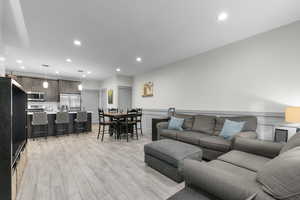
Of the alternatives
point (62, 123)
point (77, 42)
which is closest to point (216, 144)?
point (77, 42)

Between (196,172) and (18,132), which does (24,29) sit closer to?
(18,132)

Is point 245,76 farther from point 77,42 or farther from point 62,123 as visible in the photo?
point 62,123

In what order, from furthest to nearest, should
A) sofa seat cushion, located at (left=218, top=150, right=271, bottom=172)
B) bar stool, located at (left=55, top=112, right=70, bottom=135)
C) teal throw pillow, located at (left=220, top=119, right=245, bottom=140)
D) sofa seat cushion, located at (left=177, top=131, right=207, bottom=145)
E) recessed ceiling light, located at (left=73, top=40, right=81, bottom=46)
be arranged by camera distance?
Answer: 1. bar stool, located at (left=55, top=112, right=70, bottom=135)
2. recessed ceiling light, located at (left=73, top=40, right=81, bottom=46)
3. sofa seat cushion, located at (left=177, top=131, right=207, bottom=145)
4. teal throw pillow, located at (left=220, top=119, right=245, bottom=140)
5. sofa seat cushion, located at (left=218, top=150, right=271, bottom=172)

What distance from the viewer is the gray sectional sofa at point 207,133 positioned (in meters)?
2.78

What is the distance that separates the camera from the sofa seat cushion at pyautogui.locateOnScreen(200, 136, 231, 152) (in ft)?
8.79

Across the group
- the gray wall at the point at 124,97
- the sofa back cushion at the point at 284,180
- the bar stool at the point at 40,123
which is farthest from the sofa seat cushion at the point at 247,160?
the gray wall at the point at 124,97

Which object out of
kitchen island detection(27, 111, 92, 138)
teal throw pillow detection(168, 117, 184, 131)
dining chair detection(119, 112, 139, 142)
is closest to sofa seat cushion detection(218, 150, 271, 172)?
teal throw pillow detection(168, 117, 184, 131)

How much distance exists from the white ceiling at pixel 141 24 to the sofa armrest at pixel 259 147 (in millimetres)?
2107

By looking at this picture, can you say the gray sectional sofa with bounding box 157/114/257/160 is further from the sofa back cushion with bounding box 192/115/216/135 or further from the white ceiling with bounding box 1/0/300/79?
the white ceiling with bounding box 1/0/300/79

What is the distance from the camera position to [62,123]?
5.43 m

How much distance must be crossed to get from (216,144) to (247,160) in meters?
0.93

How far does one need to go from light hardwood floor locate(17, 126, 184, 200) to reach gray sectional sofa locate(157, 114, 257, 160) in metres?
1.07

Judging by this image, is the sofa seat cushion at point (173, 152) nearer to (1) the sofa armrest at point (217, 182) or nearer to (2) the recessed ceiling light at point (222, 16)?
(1) the sofa armrest at point (217, 182)

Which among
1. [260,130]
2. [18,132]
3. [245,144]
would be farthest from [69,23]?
[260,130]
